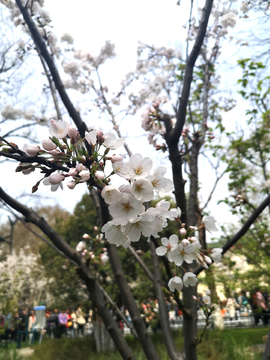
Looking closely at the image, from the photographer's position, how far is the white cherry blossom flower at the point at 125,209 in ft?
3.12

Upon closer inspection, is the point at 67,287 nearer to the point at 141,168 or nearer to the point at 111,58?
the point at 111,58

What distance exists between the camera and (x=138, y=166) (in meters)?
1.02

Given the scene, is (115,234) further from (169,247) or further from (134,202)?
(169,247)

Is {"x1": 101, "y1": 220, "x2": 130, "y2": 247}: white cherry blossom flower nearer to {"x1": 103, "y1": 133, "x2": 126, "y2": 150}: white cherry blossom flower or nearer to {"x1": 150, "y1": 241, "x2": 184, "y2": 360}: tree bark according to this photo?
{"x1": 103, "y1": 133, "x2": 126, "y2": 150}: white cherry blossom flower

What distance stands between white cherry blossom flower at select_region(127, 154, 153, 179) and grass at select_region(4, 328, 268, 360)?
4354 millimetres

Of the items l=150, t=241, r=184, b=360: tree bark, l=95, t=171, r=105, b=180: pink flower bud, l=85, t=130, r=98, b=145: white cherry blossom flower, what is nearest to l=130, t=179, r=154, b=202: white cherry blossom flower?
l=95, t=171, r=105, b=180: pink flower bud

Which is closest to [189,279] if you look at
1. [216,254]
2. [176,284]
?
[176,284]

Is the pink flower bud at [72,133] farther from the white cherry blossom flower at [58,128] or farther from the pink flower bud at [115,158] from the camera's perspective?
the pink flower bud at [115,158]

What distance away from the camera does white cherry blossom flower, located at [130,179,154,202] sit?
0.96 m

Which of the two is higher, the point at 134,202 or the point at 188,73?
the point at 188,73

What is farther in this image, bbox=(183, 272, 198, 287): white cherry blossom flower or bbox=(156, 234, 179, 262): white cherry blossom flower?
bbox=(183, 272, 198, 287): white cherry blossom flower

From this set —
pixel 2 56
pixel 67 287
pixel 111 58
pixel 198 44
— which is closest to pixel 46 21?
pixel 198 44

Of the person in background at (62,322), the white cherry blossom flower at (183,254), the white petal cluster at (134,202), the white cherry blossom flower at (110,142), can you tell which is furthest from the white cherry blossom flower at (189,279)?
the person in background at (62,322)

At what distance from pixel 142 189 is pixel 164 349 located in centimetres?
716
